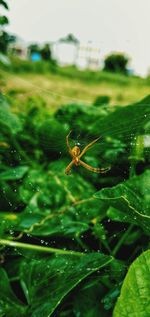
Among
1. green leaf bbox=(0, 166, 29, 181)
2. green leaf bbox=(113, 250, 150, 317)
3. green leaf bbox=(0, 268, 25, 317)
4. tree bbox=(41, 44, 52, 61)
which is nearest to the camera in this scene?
green leaf bbox=(113, 250, 150, 317)

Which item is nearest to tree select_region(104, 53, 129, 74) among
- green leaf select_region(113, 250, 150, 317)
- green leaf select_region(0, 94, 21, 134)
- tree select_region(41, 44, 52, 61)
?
tree select_region(41, 44, 52, 61)

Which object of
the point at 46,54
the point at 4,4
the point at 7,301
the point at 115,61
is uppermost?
the point at 4,4

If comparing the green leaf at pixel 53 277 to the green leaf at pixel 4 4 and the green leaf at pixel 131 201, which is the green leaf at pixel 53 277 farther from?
the green leaf at pixel 4 4

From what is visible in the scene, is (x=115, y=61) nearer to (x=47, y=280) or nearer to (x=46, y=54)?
(x=46, y=54)

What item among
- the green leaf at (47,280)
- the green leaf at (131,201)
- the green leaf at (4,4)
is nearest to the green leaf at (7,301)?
the green leaf at (47,280)

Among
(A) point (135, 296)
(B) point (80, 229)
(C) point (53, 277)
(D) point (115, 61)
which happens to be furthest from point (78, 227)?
(D) point (115, 61)

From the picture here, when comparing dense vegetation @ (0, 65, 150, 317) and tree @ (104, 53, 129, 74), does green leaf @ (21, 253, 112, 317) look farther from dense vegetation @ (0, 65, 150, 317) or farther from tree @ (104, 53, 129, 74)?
tree @ (104, 53, 129, 74)

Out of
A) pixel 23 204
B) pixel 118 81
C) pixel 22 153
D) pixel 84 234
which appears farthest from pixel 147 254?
pixel 118 81
